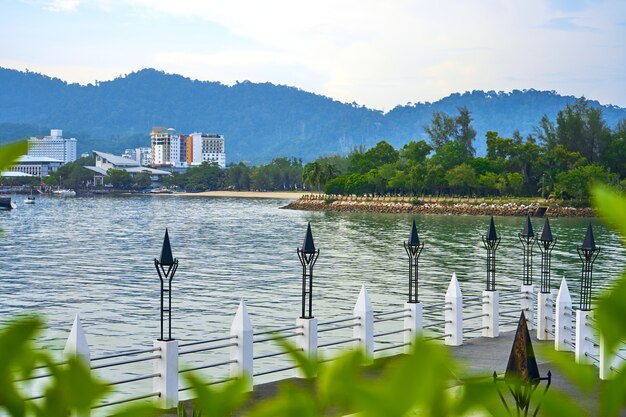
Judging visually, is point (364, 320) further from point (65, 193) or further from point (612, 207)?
point (65, 193)

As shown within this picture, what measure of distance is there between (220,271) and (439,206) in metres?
68.3

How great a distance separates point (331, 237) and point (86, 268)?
2494 cm

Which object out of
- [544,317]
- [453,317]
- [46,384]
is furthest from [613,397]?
[544,317]

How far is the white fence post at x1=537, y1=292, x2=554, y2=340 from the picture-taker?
15.3 m

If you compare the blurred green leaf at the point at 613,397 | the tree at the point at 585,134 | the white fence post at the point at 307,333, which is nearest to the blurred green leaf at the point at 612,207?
Answer: the blurred green leaf at the point at 613,397

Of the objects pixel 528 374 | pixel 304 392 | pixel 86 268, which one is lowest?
pixel 86 268

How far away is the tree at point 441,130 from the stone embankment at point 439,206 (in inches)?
797

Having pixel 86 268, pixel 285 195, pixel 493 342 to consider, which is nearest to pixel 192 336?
pixel 493 342

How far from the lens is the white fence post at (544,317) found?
15344 mm

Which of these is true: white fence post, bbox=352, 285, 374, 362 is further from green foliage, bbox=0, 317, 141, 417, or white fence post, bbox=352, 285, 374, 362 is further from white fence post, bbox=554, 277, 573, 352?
green foliage, bbox=0, 317, 141, 417

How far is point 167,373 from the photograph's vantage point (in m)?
10.4

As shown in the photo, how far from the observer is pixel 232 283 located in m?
36.7

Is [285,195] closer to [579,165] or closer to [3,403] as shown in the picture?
[579,165]

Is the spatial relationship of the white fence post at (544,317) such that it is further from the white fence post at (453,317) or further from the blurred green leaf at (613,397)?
the blurred green leaf at (613,397)
